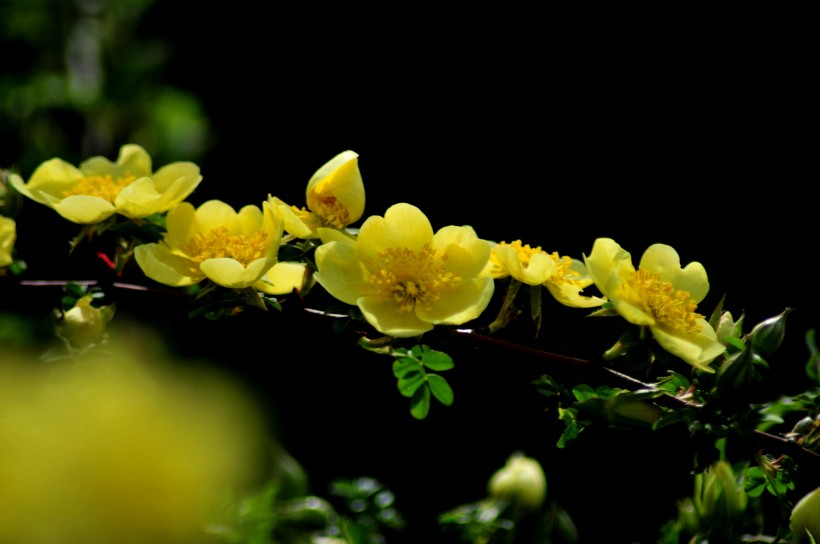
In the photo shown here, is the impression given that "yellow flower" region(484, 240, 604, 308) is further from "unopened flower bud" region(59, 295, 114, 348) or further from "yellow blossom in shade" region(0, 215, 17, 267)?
"yellow blossom in shade" region(0, 215, 17, 267)

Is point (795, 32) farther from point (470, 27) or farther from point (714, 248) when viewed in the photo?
point (470, 27)

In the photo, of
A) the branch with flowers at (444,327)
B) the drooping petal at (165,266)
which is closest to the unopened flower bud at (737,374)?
the branch with flowers at (444,327)

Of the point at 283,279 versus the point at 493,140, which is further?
the point at 493,140

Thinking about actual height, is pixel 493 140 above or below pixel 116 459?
below

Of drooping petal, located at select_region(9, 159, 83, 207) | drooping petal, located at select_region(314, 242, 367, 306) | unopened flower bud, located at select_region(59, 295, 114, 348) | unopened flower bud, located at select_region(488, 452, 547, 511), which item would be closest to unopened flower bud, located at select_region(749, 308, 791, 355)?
unopened flower bud, located at select_region(488, 452, 547, 511)

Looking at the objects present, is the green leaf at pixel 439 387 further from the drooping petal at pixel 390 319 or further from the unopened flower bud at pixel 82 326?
the unopened flower bud at pixel 82 326

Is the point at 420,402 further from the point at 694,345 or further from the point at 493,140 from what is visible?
the point at 493,140

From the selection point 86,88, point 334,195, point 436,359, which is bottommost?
point 86,88

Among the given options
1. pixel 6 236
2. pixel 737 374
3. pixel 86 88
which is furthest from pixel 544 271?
pixel 86 88
